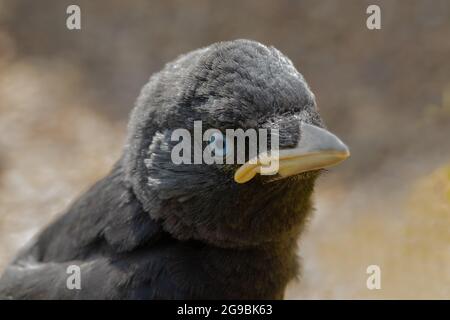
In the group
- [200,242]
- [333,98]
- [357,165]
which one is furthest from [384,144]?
[200,242]

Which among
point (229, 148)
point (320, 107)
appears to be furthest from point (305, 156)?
point (320, 107)

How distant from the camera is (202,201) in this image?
3178 mm

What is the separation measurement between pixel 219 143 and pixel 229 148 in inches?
2.3

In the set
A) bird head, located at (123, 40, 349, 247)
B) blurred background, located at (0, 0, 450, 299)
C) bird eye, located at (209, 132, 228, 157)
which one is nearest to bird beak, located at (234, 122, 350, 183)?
bird head, located at (123, 40, 349, 247)

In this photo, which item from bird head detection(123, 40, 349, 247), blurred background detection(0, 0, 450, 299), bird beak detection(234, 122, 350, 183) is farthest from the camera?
blurred background detection(0, 0, 450, 299)

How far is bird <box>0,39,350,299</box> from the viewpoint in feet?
9.73

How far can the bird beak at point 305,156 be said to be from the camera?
2.78m

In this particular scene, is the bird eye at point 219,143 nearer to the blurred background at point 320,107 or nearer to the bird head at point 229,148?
the bird head at point 229,148

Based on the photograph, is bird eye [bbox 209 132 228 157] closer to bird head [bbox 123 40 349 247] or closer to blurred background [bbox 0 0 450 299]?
bird head [bbox 123 40 349 247]

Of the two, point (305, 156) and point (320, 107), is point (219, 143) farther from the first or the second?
point (320, 107)

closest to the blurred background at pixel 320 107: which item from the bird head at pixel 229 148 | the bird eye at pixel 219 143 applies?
the bird head at pixel 229 148

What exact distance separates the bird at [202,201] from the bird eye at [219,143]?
0.15ft

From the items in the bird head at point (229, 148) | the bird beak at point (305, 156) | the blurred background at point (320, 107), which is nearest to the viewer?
the bird beak at point (305, 156)
